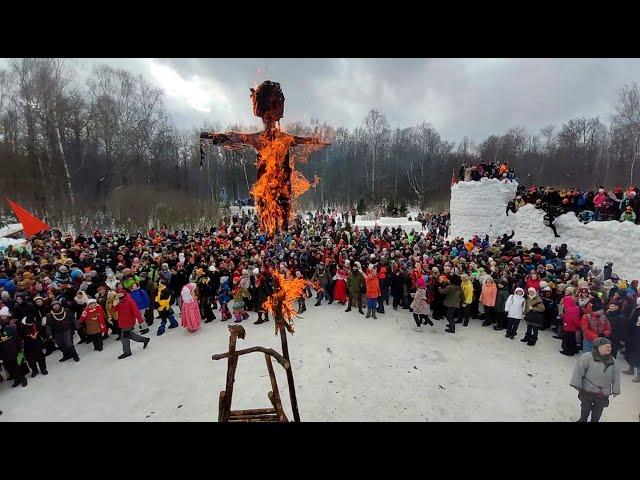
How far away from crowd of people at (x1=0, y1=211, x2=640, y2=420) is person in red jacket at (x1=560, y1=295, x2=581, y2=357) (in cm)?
2

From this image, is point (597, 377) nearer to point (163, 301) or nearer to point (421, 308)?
point (421, 308)

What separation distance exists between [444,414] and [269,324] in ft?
18.1

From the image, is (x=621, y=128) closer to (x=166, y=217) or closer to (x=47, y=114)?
(x=166, y=217)

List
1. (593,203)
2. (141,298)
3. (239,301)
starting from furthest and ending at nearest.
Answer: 1. (593,203)
2. (239,301)
3. (141,298)

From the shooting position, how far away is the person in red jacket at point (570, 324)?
23.9 feet

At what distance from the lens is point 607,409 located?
18.5 ft

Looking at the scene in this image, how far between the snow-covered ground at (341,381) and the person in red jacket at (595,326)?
37.3 inches

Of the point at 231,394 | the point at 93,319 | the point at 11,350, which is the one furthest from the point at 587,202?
the point at 11,350

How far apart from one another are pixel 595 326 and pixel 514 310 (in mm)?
1843

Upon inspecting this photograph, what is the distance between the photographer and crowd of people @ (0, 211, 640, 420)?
7.01 metres

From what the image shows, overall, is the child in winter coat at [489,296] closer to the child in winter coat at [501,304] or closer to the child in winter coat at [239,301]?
the child in winter coat at [501,304]

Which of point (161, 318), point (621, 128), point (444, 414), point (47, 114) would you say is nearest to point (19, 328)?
point (161, 318)

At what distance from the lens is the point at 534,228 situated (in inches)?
604

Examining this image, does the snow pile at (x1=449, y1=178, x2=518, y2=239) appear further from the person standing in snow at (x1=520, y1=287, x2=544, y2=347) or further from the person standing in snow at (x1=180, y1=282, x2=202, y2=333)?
the person standing in snow at (x1=180, y1=282, x2=202, y2=333)
